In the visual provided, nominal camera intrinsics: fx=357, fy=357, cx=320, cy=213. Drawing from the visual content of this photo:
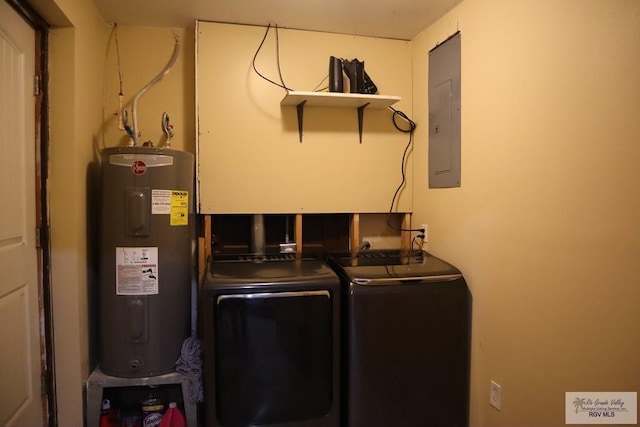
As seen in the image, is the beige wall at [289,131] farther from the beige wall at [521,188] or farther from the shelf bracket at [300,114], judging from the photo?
the beige wall at [521,188]

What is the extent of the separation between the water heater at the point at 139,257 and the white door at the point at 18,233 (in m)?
0.26

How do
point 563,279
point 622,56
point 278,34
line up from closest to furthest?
point 622,56 < point 563,279 < point 278,34

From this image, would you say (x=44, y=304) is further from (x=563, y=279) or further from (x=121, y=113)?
(x=563, y=279)

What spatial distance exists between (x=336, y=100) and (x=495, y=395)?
168 cm

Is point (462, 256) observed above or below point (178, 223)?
below

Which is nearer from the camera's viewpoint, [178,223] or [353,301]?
[353,301]

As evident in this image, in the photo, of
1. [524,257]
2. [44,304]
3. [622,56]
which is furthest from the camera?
[44,304]

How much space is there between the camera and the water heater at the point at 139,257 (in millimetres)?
1639

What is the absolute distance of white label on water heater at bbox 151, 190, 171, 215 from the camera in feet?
5.46

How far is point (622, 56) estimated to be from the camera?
1.09 meters

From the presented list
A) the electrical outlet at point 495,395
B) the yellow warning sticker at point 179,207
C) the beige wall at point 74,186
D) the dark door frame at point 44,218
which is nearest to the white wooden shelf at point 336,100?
the yellow warning sticker at point 179,207

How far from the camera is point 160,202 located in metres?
1.68

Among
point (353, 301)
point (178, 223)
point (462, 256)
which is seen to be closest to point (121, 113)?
point (178, 223)

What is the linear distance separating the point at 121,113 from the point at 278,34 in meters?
0.99
